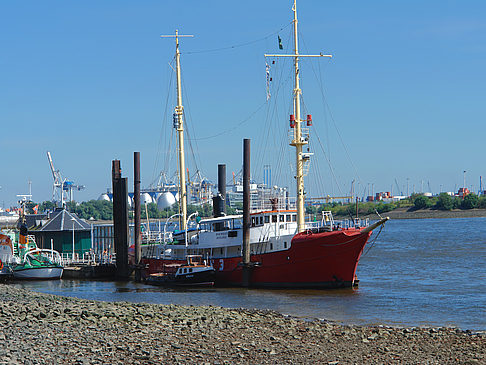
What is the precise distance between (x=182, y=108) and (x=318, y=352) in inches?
1515

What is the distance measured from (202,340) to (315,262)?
2059 centimetres

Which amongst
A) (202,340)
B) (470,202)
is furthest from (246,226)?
(470,202)

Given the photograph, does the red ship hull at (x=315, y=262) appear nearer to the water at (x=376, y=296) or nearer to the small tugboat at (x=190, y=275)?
the water at (x=376, y=296)

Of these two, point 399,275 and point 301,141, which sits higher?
point 301,141

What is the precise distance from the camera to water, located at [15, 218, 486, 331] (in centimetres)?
3081

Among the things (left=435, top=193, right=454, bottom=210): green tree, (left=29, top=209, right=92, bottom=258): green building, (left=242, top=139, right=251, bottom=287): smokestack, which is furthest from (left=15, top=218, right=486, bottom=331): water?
(left=435, top=193, right=454, bottom=210): green tree

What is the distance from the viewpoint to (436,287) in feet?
139

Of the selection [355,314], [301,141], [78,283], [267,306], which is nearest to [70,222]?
[78,283]

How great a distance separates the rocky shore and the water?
5.72 m

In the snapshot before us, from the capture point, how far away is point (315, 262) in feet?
134

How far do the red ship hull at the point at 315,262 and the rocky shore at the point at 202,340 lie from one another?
555 inches

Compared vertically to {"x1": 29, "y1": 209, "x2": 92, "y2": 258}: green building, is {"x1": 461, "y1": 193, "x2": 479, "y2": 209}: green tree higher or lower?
higher

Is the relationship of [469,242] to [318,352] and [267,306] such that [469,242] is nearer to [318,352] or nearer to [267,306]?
[267,306]

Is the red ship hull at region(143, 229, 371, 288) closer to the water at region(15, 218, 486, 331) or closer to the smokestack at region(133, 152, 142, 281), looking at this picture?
the water at region(15, 218, 486, 331)
